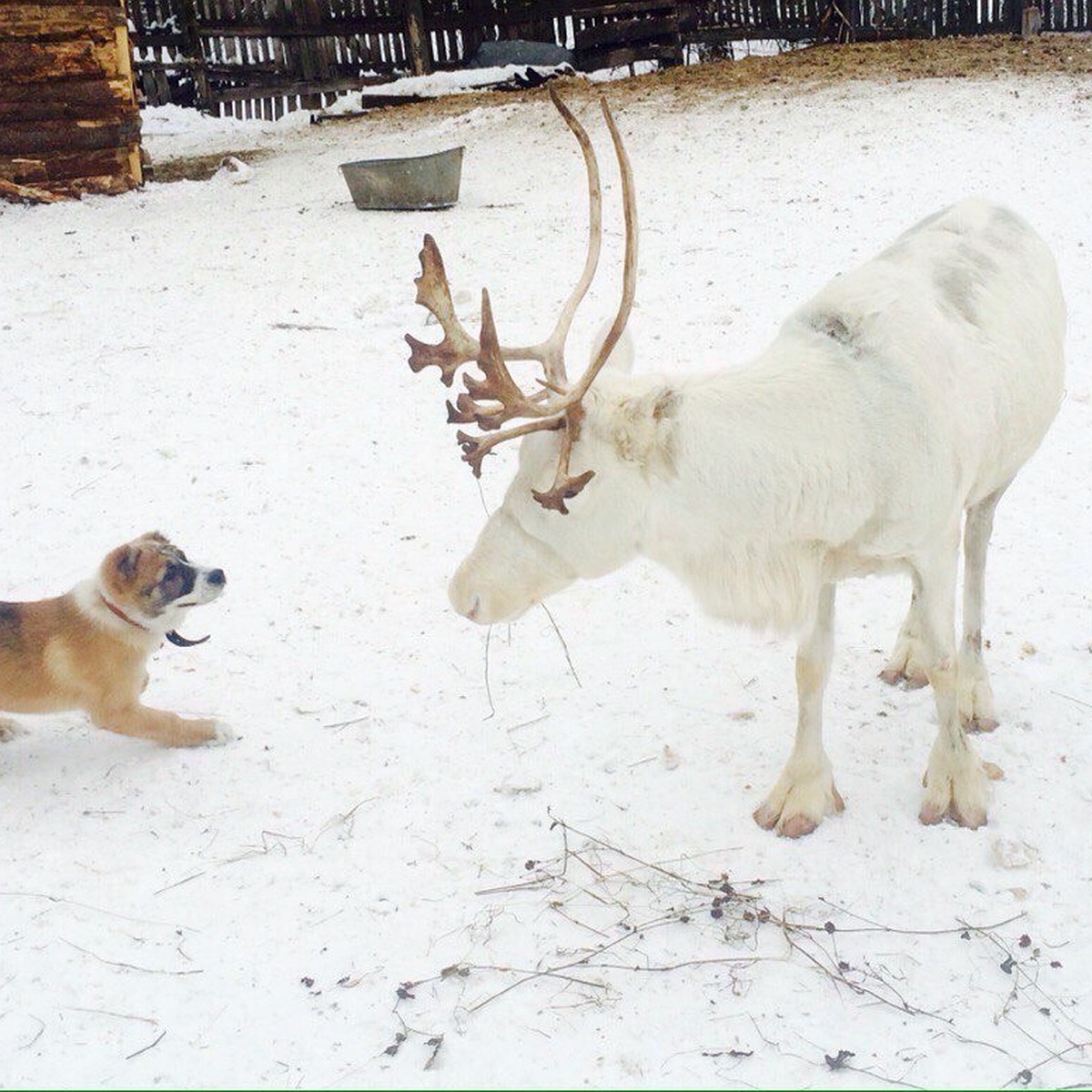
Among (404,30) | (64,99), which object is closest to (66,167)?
(64,99)

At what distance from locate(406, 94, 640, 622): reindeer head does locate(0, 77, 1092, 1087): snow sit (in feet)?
2.37

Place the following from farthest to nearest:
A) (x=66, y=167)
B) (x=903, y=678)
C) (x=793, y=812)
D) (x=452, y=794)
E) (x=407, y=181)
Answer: (x=66, y=167) → (x=407, y=181) → (x=903, y=678) → (x=452, y=794) → (x=793, y=812)

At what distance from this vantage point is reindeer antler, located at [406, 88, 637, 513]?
259 cm

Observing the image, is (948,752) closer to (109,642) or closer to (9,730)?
(109,642)

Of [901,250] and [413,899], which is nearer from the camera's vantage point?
[413,899]

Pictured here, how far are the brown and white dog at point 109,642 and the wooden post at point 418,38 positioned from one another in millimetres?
12619

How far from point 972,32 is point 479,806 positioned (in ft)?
43.8

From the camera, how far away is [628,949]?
2.72m

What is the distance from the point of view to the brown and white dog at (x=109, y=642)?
11.0ft

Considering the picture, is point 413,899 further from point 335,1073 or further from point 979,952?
point 979,952

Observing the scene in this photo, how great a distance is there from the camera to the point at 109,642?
342 cm

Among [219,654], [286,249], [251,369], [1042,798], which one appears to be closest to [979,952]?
[1042,798]

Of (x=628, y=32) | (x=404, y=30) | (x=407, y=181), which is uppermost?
(x=404, y=30)

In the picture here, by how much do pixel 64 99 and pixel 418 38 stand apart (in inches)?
248
